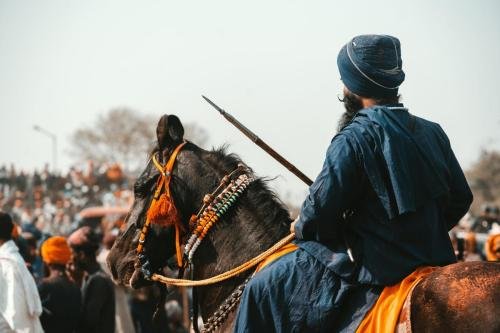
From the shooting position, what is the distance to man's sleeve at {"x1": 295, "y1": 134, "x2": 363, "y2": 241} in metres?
4.07

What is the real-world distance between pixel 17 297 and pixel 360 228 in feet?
14.1

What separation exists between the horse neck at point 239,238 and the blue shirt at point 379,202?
27.3 inches

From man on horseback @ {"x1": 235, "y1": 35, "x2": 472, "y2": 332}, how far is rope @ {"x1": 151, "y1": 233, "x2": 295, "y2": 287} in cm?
28

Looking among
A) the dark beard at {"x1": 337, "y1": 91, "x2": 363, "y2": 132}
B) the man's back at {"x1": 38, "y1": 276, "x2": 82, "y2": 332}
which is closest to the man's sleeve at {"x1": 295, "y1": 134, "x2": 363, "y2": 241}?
the dark beard at {"x1": 337, "y1": 91, "x2": 363, "y2": 132}

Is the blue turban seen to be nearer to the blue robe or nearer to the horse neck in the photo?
the blue robe

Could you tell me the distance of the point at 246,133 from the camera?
5.08 metres

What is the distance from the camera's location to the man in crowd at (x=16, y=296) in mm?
7355

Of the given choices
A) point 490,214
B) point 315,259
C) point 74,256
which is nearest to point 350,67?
point 315,259

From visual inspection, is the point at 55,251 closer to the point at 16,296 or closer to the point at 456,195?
the point at 16,296

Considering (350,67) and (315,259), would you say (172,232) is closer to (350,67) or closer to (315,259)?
(315,259)

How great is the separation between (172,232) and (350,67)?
1.70 metres

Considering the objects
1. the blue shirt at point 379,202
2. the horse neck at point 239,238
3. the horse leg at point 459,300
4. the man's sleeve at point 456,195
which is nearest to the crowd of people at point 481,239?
the man's sleeve at point 456,195

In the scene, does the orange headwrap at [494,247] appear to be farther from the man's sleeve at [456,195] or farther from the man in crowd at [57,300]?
the man in crowd at [57,300]

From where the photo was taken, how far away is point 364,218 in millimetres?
4148
